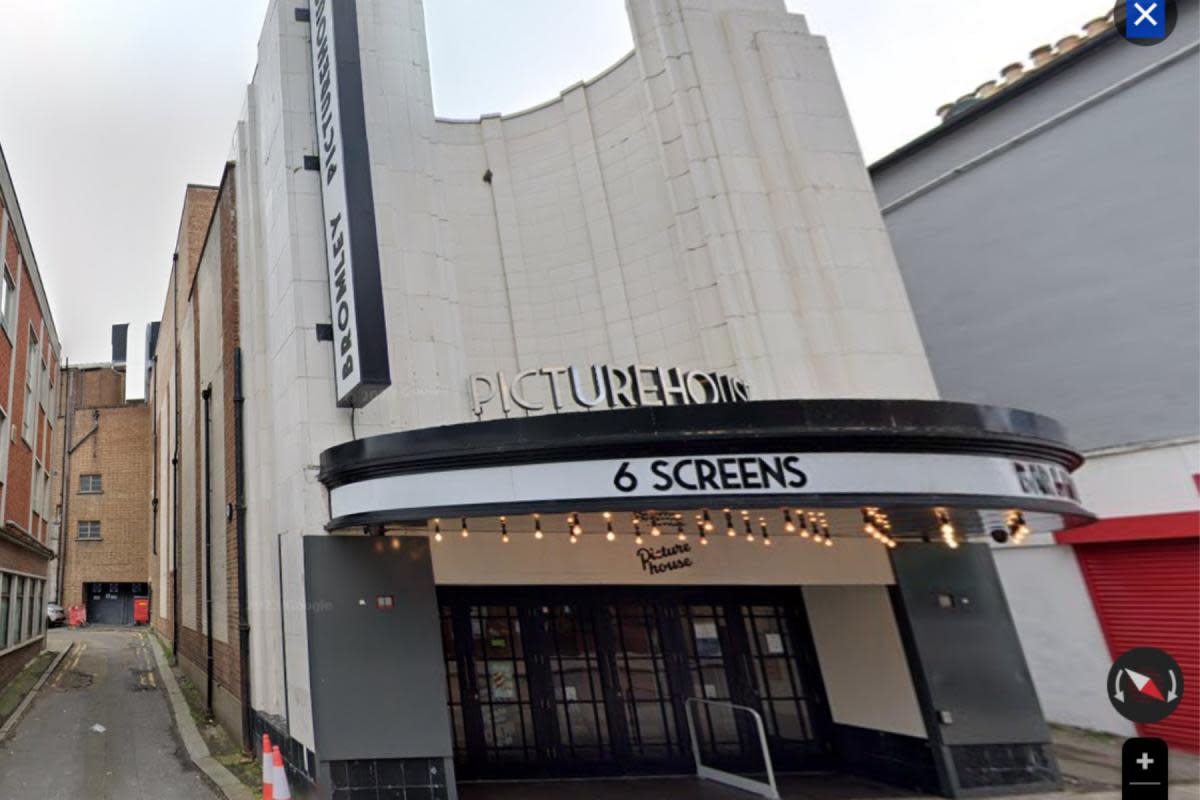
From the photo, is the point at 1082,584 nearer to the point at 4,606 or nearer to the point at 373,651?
the point at 373,651

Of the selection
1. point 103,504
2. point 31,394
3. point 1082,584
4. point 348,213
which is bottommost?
point 1082,584

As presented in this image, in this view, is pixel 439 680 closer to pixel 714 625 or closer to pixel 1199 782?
pixel 714 625

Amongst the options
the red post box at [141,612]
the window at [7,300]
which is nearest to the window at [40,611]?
the window at [7,300]

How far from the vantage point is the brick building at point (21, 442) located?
16.0 metres

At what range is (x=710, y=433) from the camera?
7000 mm

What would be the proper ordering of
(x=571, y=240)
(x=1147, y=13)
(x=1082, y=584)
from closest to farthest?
(x=1147, y=13) → (x=571, y=240) → (x=1082, y=584)

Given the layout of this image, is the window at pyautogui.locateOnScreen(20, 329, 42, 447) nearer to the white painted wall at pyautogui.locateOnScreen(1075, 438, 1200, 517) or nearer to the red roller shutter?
the white painted wall at pyautogui.locateOnScreen(1075, 438, 1200, 517)

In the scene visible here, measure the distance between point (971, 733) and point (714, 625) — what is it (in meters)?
3.89

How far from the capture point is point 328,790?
7547mm

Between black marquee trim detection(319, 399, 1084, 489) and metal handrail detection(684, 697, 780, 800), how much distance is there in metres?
3.88

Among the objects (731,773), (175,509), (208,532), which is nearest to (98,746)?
(208,532)

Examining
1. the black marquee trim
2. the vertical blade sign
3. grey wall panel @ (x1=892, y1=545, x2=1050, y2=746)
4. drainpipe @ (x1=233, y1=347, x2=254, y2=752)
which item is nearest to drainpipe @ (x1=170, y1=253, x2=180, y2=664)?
drainpipe @ (x1=233, y1=347, x2=254, y2=752)

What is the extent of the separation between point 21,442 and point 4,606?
4.39 m

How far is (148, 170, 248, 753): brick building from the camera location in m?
12.8
